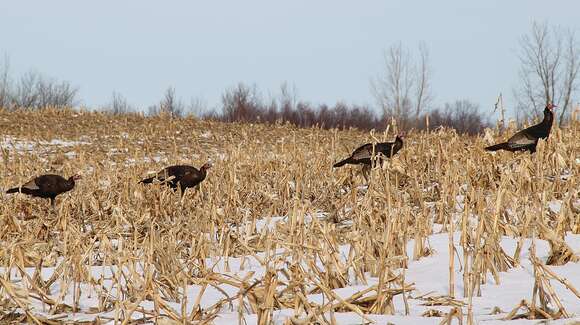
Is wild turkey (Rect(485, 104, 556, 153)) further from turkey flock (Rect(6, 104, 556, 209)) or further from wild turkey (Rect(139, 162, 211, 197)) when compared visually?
wild turkey (Rect(139, 162, 211, 197))

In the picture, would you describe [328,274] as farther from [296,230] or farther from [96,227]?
[96,227]

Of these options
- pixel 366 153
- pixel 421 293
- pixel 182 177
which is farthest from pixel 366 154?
pixel 421 293

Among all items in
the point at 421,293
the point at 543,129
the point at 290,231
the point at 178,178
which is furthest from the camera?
the point at 178,178

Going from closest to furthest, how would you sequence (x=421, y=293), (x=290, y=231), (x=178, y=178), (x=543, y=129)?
(x=421, y=293) < (x=290, y=231) < (x=543, y=129) < (x=178, y=178)

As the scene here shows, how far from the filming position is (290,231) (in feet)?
16.6

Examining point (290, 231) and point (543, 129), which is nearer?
point (290, 231)

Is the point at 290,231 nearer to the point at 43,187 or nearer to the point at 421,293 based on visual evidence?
the point at 421,293

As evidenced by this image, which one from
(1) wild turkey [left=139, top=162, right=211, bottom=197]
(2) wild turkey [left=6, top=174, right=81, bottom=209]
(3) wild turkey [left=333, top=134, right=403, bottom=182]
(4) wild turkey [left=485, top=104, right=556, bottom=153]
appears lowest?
(2) wild turkey [left=6, top=174, right=81, bottom=209]

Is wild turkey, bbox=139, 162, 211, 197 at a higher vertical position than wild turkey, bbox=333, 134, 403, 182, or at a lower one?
lower

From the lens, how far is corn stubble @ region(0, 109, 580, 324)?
3.81m

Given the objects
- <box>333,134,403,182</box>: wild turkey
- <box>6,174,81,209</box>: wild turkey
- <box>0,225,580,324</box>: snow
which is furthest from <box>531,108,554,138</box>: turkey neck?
<box>6,174,81,209</box>: wild turkey

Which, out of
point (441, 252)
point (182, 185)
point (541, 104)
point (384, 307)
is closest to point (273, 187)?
point (182, 185)

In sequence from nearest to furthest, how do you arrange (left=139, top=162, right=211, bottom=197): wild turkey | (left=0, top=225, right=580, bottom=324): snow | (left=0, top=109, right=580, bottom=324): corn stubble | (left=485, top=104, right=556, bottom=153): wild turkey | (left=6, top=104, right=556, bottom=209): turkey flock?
(left=0, top=225, right=580, bottom=324): snow → (left=0, top=109, right=580, bottom=324): corn stubble → (left=485, top=104, right=556, bottom=153): wild turkey → (left=6, top=104, right=556, bottom=209): turkey flock → (left=139, top=162, right=211, bottom=197): wild turkey

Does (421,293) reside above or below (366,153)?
below
